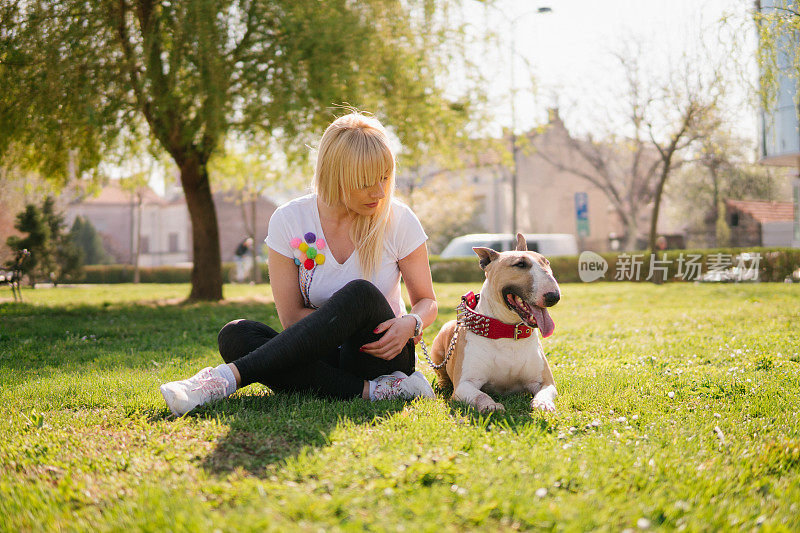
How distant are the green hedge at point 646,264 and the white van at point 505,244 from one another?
970 mm

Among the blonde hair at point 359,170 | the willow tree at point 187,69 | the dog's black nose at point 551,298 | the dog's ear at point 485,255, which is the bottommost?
the dog's black nose at point 551,298

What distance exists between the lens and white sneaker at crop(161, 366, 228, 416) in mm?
3209

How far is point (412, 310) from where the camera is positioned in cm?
390

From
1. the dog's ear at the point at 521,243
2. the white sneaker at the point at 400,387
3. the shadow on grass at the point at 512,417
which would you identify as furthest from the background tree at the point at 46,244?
the shadow on grass at the point at 512,417

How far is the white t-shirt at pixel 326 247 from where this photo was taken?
3.75 metres

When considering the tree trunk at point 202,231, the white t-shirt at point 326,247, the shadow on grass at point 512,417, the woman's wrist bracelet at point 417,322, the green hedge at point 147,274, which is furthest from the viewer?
the green hedge at point 147,274

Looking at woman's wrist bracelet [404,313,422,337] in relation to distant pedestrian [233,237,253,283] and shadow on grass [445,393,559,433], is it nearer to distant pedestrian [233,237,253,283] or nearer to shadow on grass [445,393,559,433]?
shadow on grass [445,393,559,433]

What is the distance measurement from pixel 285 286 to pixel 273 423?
38.5 inches

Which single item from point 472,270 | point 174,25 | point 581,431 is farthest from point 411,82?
point 472,270

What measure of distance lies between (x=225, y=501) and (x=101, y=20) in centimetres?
992

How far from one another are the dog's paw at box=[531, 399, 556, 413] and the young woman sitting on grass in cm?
65

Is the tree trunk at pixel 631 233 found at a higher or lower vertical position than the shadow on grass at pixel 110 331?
higher

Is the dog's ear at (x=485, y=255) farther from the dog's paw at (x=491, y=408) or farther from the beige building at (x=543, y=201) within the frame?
the beige building at (x=543, y=201)

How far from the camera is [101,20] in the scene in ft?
32.3
